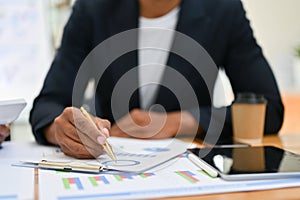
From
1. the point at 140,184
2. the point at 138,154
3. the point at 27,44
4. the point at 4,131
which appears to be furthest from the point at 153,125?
the point at 27,44

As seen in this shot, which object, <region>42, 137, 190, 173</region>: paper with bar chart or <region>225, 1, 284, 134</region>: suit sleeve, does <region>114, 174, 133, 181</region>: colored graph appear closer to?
<region>42, 137, 190, 173</region>: paper with bar chart

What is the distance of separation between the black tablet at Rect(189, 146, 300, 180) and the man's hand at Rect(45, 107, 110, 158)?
6.8 inches

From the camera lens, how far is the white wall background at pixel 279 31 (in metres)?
2.37

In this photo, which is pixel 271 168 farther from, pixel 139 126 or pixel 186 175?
pixel 139 126

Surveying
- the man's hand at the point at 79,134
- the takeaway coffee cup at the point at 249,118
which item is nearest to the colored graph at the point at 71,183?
the man's hand at the point at 79,134

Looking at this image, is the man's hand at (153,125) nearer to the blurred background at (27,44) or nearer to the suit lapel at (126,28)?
the suit lapel at (126,28)

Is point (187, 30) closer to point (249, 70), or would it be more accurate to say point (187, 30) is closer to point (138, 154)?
point (249, 70)

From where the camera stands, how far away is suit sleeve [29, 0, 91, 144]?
3.12 ft

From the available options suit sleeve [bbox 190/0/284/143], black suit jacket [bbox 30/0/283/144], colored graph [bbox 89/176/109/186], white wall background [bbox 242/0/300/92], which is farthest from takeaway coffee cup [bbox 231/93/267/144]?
white wall background [bbox 242/0/300/92]

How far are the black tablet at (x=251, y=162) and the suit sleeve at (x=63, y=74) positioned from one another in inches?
14.7


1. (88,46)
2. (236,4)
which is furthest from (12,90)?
(236,4)

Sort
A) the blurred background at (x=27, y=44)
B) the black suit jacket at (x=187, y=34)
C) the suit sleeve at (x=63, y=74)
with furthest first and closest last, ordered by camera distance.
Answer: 1. the blurred background at (x=27, y=44)
2. the black suit jacket at (x=187, y=34)
3. the suit sleeve at (x=63, y=74)

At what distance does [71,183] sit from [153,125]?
447 millimetres

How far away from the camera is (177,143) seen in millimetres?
885
